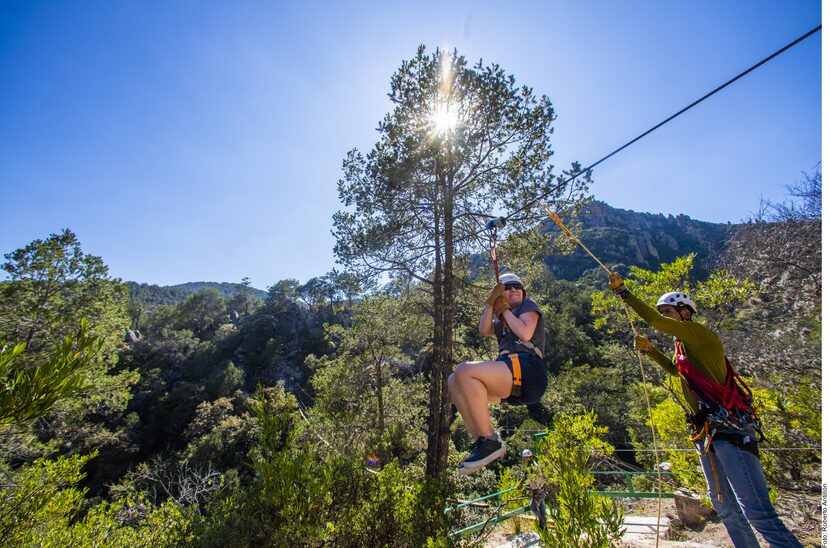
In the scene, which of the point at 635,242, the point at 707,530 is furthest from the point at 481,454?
the point at 635,242

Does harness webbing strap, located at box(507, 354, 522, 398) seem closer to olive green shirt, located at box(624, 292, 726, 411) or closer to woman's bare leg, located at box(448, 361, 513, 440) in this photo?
woman's bare leg, located at box(448, 361, 513, 440)

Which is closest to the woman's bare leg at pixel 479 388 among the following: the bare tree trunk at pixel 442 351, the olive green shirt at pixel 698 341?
the olive green shirt at pixel 698 341

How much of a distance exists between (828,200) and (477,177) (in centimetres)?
608

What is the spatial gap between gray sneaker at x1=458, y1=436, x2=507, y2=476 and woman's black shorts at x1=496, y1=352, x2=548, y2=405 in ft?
1.33

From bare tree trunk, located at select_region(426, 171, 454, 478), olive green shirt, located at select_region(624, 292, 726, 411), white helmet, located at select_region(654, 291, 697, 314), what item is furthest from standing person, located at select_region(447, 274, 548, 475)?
bare tree trunk, located at select_region(426, 171, 454, 478)

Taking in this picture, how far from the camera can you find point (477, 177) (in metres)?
8.28

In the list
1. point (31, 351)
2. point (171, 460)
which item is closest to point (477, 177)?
point (31, 351)

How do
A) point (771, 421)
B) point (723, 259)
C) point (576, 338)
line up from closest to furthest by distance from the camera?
point (771, 421), point (723, 259), point (576, 338)

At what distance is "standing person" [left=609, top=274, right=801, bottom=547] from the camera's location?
108 inches

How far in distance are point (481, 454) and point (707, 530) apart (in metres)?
7.15

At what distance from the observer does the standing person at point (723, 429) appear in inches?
108

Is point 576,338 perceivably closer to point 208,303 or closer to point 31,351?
point 31,351

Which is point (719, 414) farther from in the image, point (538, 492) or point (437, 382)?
point (437, 382)

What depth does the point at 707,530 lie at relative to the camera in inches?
255
